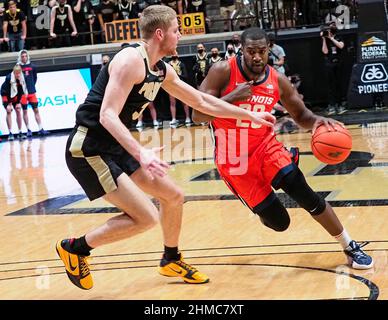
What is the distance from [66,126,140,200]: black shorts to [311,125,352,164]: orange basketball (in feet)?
5.14

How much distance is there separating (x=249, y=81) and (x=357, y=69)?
10785mm

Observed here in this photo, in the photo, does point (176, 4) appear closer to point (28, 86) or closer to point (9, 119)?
point (28, 86)

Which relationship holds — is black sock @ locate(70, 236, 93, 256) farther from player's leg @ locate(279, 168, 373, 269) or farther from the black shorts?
player's leg @ locate(279, 168, 373, 269)

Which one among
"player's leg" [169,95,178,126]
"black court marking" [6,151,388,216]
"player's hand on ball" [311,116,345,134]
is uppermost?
"player's hand on ball" [311,116,345,134]

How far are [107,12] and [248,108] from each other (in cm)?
1465

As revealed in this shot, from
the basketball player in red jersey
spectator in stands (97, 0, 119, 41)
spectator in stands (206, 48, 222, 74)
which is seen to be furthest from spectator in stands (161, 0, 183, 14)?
the basketball player in red jersey

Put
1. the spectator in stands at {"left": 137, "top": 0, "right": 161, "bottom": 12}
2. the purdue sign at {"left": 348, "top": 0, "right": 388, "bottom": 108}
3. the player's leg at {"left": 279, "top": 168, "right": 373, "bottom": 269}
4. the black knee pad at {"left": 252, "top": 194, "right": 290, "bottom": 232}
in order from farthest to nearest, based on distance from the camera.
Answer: the spectator in stands at {"left": 137, "top": 0, "right": 161, "bottom": 12}, the purdue sign at {"left": 348, "top": 0, "right": 388, "bottom": 108}, the black knee pad at {"left": 252, "top": 194, "right": 290, "bottom": 232}, the player's leg at {"left": 279, "top": 168, "right": 373, "bottom": 269}

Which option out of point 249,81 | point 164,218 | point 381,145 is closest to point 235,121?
point 249,81

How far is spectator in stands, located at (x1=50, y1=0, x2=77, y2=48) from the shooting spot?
2012 cm

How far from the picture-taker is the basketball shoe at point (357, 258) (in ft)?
18.8

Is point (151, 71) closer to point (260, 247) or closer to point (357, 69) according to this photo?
point (260, 247)

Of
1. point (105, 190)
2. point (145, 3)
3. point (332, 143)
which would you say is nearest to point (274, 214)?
point (332, 143)

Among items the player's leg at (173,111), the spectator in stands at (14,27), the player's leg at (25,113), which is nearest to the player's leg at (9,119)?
the player's leg at (25,113)

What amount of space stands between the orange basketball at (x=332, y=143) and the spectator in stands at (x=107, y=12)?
48.6ft
